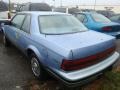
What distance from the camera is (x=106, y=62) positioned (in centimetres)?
396

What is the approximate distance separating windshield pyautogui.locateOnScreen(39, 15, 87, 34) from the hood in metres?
0.28

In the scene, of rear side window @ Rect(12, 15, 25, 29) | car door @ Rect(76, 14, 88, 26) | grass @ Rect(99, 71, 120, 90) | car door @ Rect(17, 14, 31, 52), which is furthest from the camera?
car door @ Rect(76, 14, 88, 26)

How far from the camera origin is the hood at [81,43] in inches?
133

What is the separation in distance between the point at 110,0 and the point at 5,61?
25.5 metres

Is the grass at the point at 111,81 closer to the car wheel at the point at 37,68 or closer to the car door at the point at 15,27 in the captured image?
the car wheel at the point at 37,68

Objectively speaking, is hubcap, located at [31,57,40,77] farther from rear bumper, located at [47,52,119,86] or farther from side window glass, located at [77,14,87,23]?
side window glass, located at [77,14,87,23]

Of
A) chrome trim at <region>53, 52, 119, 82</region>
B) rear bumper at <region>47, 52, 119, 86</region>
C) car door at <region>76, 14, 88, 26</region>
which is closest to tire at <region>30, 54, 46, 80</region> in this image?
rear bumper at <region>47, 52, 119, 86</region>

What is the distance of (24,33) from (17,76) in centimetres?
107

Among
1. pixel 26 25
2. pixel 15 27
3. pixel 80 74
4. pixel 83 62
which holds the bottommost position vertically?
pixel 80 74

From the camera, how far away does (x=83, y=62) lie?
3.50 meters

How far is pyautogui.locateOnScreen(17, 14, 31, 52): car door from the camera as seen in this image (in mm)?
4703

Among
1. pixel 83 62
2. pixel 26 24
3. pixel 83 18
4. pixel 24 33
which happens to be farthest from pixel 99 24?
pixel 83 62

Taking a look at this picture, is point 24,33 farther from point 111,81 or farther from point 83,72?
point 111,81

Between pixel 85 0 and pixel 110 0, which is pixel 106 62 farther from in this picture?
pixel 85 0
